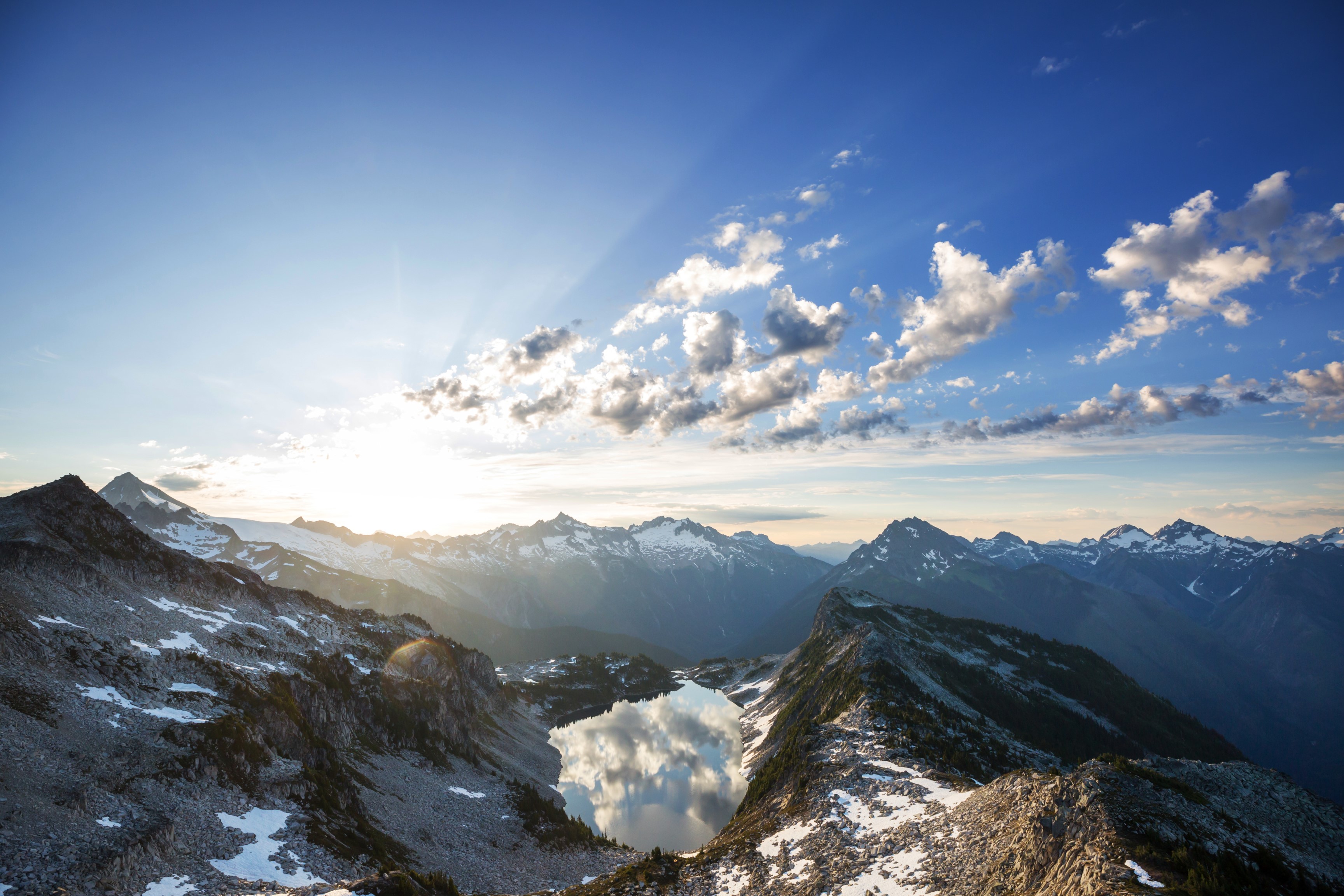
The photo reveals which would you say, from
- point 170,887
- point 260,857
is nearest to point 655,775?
point 260,857

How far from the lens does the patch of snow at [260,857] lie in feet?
129

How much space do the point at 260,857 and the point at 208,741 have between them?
572 inches

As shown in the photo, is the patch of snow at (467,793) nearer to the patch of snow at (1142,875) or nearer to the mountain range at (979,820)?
the mountain range at (979,820)

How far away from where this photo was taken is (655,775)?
129750 mm

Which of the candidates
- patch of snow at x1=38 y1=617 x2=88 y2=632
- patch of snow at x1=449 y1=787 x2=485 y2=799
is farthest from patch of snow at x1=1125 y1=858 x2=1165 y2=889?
patch of snow at x1=38 y1=617 x2=88 y2=632

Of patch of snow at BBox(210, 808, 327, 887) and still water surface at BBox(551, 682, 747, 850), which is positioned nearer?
patch of snow at BBox(210, 808, 327, 887)

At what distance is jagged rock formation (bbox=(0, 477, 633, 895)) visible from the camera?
123 feet

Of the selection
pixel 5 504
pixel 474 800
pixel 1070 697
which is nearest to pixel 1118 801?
pixel 474 800

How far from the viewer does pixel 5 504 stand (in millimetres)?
Result: 68500

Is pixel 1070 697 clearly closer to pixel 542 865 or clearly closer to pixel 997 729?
pixel 997 729

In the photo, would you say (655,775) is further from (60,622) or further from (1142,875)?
(1142,875)

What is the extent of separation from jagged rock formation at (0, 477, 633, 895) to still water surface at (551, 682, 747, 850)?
15932mm

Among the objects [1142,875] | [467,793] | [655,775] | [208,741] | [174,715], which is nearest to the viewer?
[1142,875]

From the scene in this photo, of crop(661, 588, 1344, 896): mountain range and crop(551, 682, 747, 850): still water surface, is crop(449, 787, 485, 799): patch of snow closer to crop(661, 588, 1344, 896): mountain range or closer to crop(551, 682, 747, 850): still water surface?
crop(551, 682, 747, 850): still water surface
